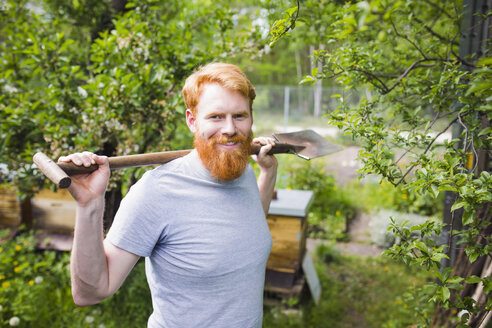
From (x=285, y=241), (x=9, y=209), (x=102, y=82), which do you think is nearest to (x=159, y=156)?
(x=102, y=82)

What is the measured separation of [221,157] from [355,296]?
3313 mm

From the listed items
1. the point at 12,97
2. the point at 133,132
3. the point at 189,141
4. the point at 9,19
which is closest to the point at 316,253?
the point at 189,141

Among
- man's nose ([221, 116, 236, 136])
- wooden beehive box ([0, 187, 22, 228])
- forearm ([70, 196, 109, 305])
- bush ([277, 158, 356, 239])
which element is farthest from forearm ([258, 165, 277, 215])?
bush ([277, 158, 356, 239])

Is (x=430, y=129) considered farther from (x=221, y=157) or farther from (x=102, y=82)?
(x=102, y=82)

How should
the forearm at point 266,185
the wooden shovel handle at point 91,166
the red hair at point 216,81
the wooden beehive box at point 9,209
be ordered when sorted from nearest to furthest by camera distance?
the wooden shovel handle at point 91,166 → the red hair at point 216,81 → the forearm at point 266,185 → the wooden beehive box at point 9,209

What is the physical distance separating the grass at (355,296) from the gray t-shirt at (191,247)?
2043mm

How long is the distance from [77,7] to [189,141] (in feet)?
4.84

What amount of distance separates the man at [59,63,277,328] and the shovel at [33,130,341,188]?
6 centimetres

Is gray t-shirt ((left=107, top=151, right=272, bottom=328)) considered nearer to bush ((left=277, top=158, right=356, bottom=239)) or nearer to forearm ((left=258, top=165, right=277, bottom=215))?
forearm ((left=258, top=165, right=277, bottom=215))

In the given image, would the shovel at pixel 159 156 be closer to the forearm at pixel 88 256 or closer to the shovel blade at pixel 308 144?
the shovel blade at pixel 308 144

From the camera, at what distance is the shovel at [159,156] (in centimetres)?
114

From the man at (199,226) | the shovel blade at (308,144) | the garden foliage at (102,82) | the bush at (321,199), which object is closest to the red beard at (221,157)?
the man at (199,226)

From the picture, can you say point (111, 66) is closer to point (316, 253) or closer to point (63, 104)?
point (63, 104)

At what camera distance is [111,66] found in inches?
116
